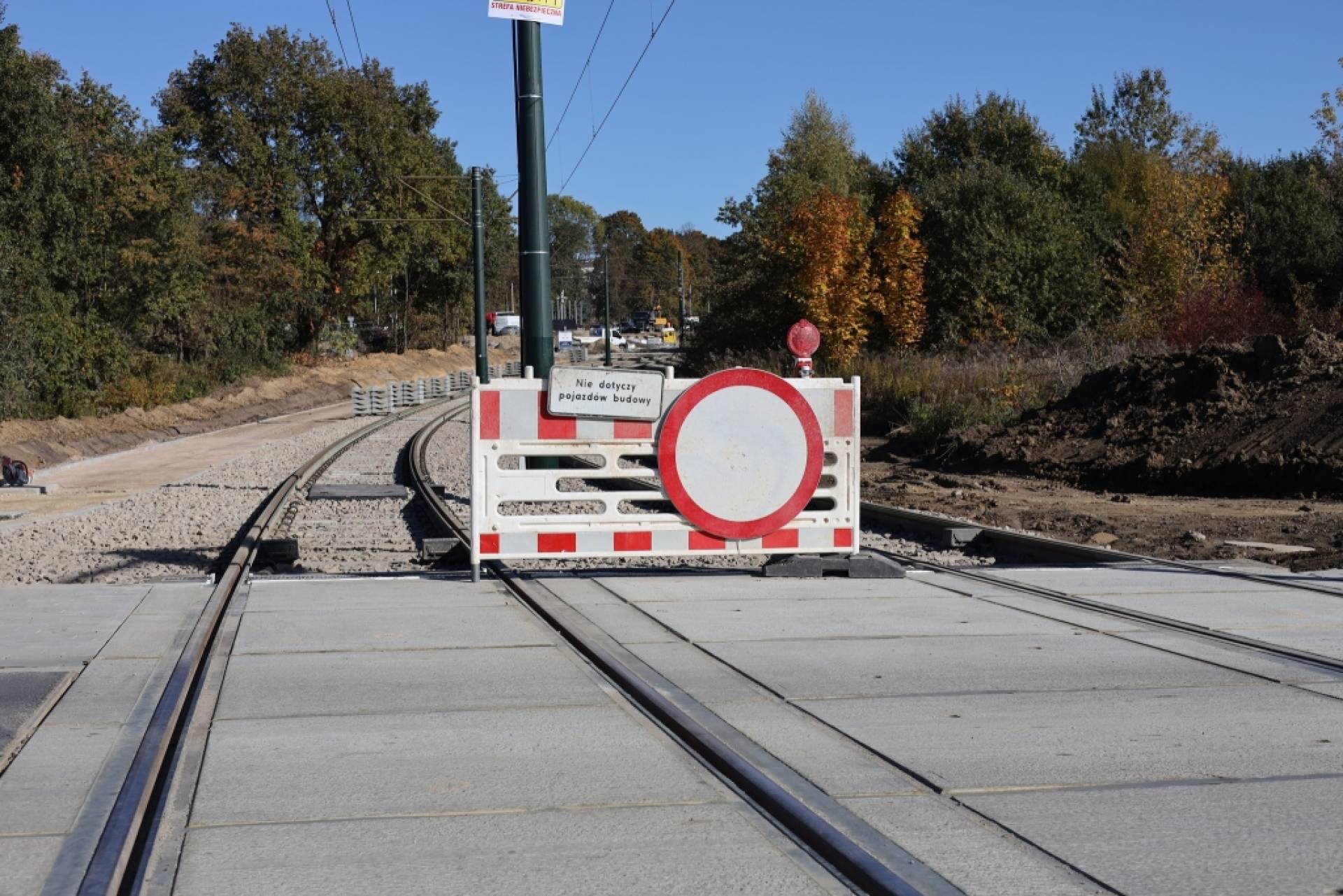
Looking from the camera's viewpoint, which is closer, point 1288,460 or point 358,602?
point 358,602

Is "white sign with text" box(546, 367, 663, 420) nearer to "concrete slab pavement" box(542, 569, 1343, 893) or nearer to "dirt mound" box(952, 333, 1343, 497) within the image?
"concrete slab pavement" box(542, 569, 1343, 893)

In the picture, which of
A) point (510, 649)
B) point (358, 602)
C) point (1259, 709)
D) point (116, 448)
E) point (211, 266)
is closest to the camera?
point (1259, 709)

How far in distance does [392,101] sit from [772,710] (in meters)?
71.0

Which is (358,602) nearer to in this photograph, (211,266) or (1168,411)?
(1168,411)

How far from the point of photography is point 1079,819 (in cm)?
439

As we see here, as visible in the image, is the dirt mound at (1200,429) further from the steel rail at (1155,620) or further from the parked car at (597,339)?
the parked car at (597,339)

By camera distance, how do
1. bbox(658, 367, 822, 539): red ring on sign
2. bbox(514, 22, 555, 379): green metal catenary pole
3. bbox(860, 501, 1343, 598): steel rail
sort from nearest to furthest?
bbox(658, 367, 822, 539): red ring on sign, bbox(860, 501, 1343, 598): steel rail, bbox(514, 22, 555, 379): green metal catenary pole

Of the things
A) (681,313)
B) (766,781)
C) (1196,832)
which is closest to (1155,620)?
(1196,832)

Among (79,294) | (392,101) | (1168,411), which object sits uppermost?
(392,101)

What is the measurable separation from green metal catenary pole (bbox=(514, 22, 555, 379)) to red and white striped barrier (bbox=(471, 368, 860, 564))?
235 cm

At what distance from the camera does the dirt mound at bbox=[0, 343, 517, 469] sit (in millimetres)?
32750

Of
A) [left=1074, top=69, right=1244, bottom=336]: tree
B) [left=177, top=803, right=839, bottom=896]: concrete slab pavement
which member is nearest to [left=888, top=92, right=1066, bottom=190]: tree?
[left=1074, top=69, right=1244, bottom=336]: tree

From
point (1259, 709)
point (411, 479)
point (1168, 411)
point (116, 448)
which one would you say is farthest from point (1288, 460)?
point (116, 448)

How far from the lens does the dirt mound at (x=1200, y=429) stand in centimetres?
1888
